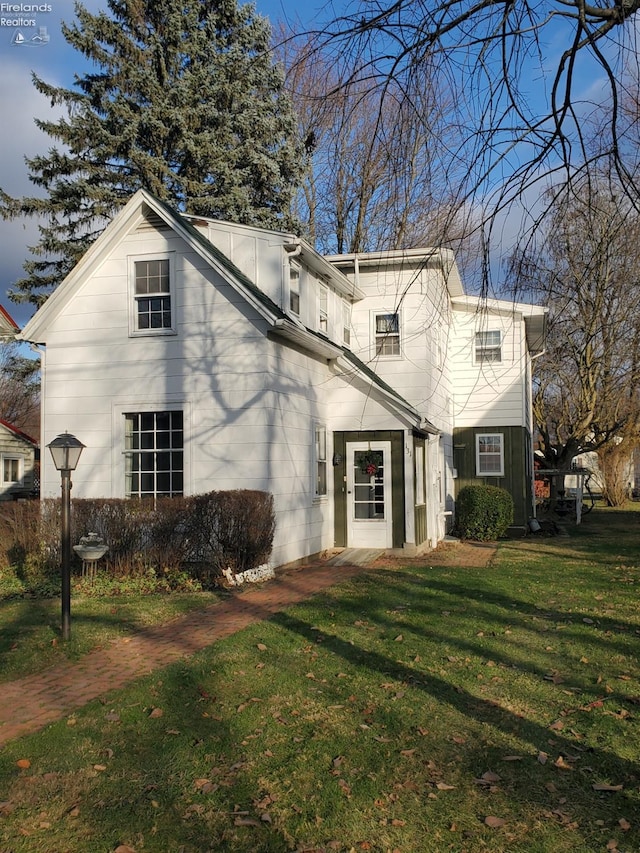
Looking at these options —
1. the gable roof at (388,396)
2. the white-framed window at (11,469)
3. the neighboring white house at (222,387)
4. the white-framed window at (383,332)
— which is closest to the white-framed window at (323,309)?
the neighboring white house at (222,387)

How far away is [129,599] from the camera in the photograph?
998cm

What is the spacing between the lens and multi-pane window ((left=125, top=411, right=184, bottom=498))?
1305 cm

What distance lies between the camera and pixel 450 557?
15.2 meters

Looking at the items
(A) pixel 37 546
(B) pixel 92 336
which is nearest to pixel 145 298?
(B) pixel 92 336

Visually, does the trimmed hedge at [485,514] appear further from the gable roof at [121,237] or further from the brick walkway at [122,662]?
the brick walkway at [122,662]

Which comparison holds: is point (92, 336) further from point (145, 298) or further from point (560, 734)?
point (560, 734)

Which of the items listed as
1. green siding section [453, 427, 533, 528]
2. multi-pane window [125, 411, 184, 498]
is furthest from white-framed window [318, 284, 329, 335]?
green siding section [453, 427, 533, 528]

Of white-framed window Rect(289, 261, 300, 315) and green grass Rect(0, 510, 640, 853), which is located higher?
white-framed window Rect(289, 261, 300, 315)

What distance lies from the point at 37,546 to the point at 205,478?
9.49 ft

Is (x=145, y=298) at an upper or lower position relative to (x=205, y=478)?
upper

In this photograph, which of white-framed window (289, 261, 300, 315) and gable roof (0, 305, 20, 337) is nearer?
white-framed window (289, 261, 300, 315)

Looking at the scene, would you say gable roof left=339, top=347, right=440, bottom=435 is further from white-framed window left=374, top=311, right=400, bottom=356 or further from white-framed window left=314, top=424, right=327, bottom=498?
white-framed window left=374, top=311, right=400, bottom=356

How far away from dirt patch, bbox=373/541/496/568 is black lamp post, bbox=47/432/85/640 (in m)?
6.98

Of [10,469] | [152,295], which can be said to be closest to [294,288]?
[152,295]
